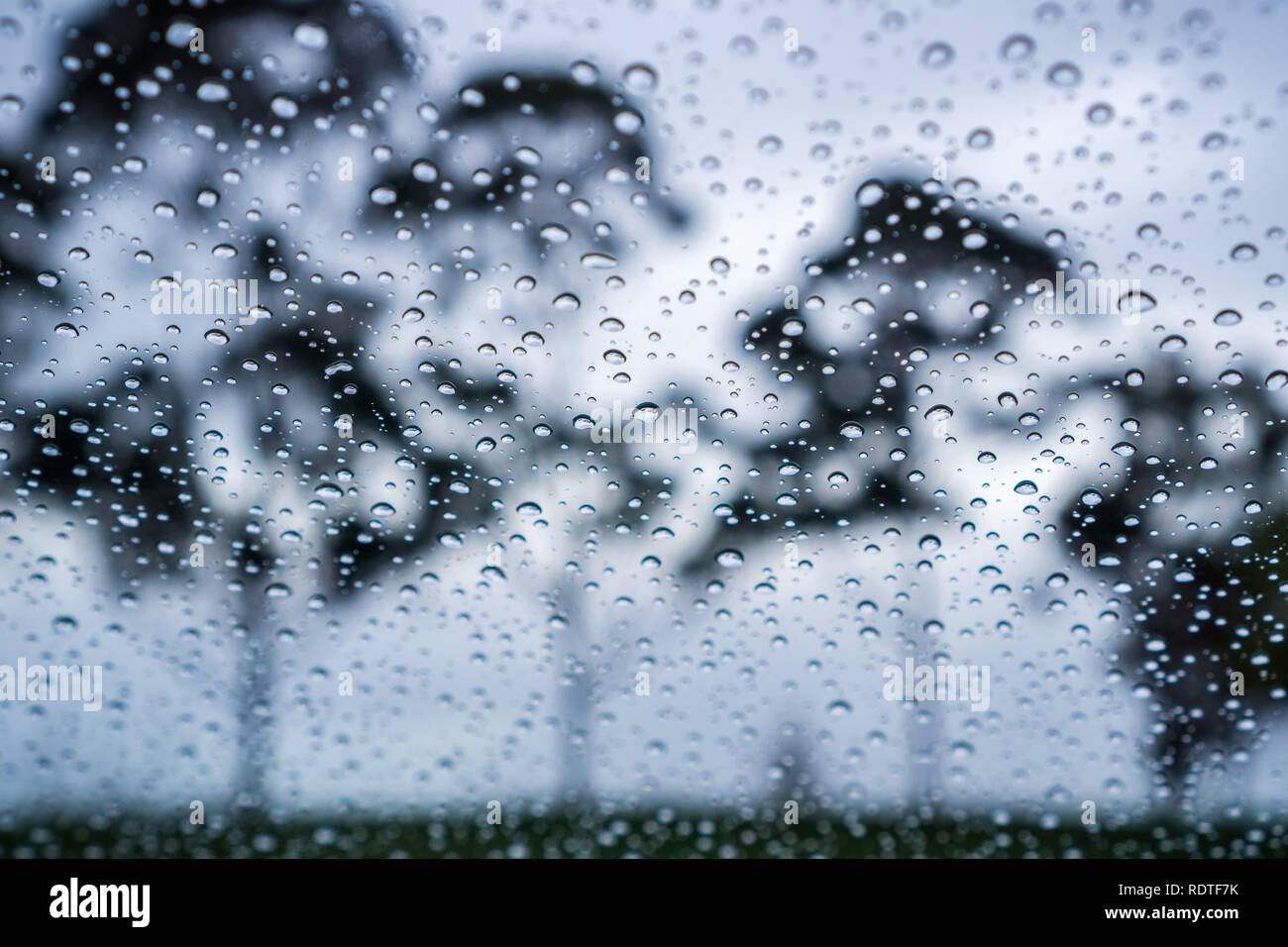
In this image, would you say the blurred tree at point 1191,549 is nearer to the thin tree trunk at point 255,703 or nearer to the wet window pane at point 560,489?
the wet window pane at point 560,489

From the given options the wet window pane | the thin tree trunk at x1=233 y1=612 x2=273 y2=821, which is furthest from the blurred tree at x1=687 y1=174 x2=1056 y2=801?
the thin tree trunk at x1=233 y1=612 x2=273 y2=821

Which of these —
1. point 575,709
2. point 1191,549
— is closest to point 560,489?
point 575,709

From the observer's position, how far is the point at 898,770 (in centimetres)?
103

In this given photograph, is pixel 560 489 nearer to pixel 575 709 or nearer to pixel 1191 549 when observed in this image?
pixel 575 709

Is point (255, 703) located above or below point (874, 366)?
below

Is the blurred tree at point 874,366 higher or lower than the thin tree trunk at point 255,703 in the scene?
higher

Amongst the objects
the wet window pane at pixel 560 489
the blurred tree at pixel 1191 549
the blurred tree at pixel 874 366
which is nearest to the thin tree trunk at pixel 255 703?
the wet window pane at pixel 560 489

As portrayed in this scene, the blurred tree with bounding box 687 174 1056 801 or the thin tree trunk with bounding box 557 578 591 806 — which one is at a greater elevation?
the blurred tree with bounding box 687 174 1056 801

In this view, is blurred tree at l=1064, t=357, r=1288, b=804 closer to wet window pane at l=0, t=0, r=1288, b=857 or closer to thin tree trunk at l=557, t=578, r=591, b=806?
wet window pane at l=0, t=0, r=1288, b=857

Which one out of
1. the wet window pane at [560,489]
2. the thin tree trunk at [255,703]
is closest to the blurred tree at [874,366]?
the wet window pane at [560,489]

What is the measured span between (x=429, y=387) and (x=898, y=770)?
1179 millimetres

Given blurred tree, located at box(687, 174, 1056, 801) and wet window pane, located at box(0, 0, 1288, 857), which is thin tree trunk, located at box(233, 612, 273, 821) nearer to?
wet window pane, located at box(0, 0, 1288, 857)

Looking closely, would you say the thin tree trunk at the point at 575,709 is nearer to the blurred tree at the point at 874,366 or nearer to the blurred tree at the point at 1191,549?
the blurred tree at the point at 874,366
